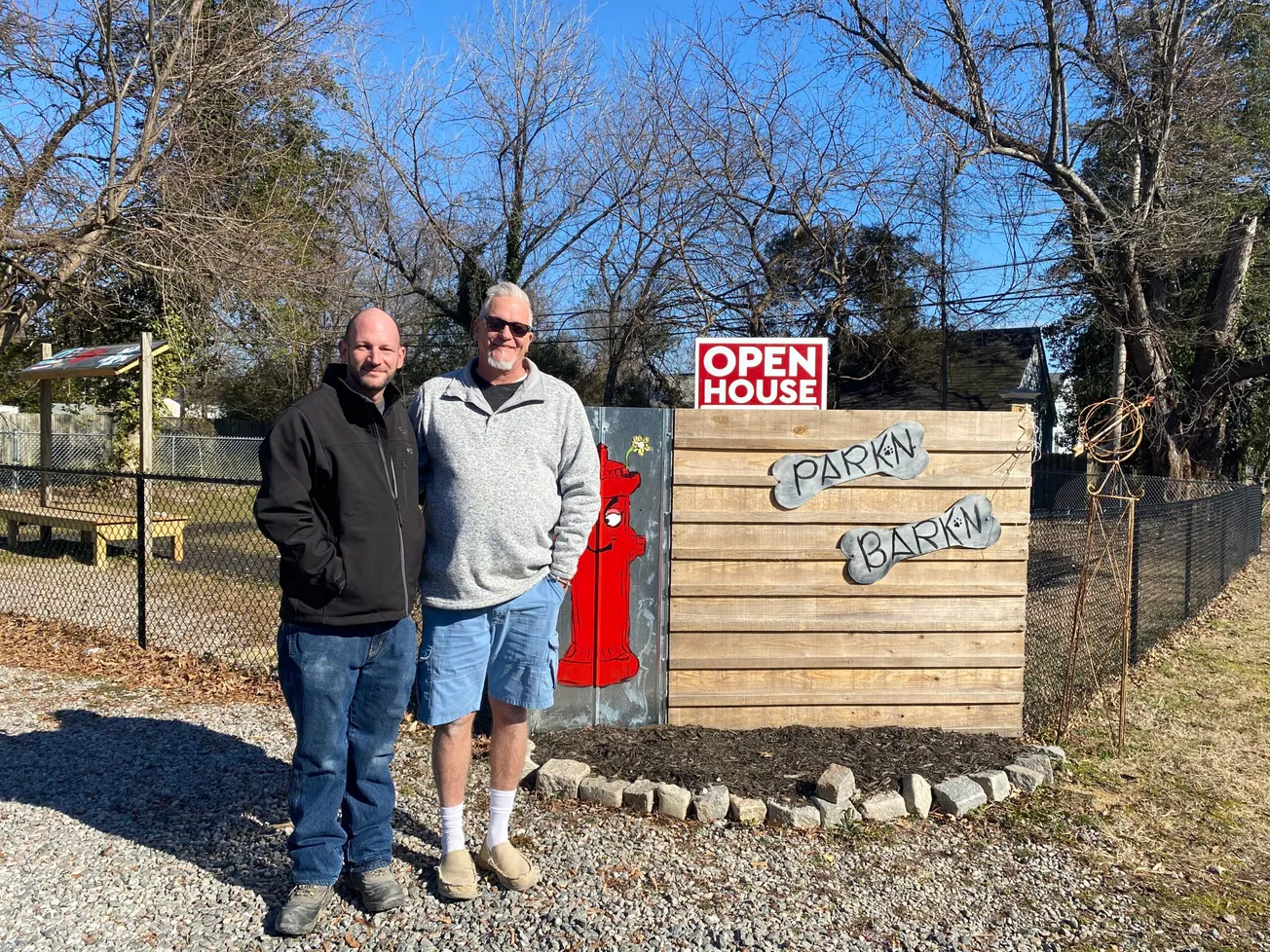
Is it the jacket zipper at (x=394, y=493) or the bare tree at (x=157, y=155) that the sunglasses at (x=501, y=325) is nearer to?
the jacket zipper at (x=394, y=493)

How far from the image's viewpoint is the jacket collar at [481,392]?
2.94 meters

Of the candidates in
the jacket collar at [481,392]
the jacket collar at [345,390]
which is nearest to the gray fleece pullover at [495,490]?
the jacket collar at [481,392]

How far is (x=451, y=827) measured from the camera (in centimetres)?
296

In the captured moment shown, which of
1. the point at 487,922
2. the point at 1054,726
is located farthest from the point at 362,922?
the point at 1054,726

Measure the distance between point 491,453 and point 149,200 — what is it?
1017cm

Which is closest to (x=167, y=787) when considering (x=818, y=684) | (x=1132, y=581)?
(x=818, y=684)

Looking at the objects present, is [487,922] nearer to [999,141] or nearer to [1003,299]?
[999,141]

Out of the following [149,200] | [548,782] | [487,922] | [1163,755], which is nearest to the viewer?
[487,922]

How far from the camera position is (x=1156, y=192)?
12.2m

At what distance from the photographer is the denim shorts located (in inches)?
114

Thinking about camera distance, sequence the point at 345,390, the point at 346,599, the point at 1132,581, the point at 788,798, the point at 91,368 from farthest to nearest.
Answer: the point at 91,368 → the point at 1132,581 → the point at 788,798 → the point at 345,390 → the point at 346,599

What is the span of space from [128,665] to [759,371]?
14.5 feet

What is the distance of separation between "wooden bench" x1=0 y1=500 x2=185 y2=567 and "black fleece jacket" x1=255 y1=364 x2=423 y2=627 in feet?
25.0

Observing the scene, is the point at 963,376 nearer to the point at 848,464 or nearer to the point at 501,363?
the point at 848,464
